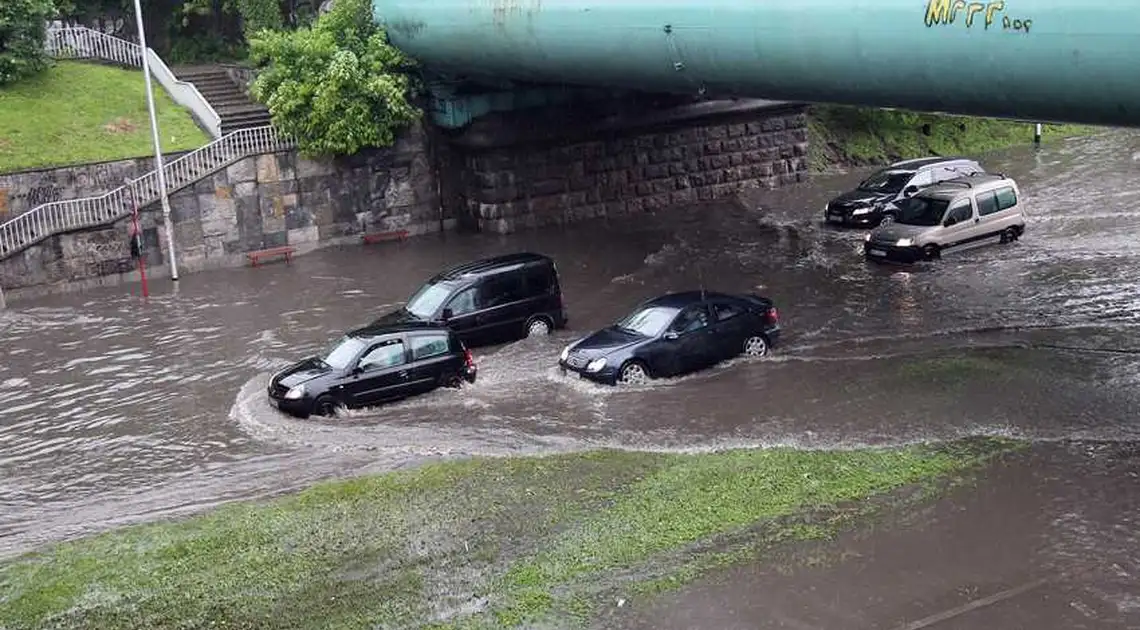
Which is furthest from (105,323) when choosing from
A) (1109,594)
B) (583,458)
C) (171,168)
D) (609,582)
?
(1109,594)

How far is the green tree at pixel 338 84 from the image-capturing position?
30516 mm

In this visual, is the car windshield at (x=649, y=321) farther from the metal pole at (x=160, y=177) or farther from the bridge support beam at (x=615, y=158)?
the bridge support beam at (x=615, y=158)

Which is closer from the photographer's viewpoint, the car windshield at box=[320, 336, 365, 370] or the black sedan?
the car windshield at box=[320, 336, 365, 370]

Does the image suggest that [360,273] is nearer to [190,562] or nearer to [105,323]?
[105,323]

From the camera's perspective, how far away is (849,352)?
1998 centimetres

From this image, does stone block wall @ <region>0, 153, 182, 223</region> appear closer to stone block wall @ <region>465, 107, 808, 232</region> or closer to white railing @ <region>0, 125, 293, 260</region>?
white railing @ <region>0, 125, 293, 260</region>

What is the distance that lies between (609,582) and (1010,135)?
36.9m

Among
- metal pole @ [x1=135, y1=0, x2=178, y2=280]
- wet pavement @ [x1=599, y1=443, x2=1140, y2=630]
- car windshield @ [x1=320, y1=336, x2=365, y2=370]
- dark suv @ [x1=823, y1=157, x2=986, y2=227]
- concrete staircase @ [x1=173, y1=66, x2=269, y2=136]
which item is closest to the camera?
wet pavement @ [x1=599, y1=443, x2=1140, y2=630]

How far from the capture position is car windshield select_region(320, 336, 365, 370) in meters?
18.1

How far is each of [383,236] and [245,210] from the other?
12.0ft

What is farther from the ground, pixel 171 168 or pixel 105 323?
pixel 171 168

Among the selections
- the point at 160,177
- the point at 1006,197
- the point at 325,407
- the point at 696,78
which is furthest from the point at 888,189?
the point at 325,407

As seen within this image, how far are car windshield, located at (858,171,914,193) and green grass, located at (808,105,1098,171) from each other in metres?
7.82

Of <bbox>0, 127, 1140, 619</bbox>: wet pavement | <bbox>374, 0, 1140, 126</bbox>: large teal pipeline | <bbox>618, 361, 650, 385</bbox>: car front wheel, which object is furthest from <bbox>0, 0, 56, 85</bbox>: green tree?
<bbox>618, 361, 650, 385</bbox>: car front wheel
